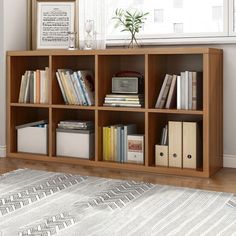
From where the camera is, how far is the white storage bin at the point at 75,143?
11.0 feet

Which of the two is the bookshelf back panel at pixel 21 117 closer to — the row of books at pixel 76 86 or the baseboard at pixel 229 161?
the row of books at pixel 76 86

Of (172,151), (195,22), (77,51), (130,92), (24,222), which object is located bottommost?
(24,222)

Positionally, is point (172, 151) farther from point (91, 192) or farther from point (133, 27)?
point (133, 27)

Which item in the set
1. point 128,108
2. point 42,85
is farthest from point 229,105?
point 42,85

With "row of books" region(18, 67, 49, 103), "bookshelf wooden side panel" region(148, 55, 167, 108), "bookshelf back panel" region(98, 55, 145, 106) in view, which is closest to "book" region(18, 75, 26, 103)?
"row of books" region(18, 67, 49, 103)

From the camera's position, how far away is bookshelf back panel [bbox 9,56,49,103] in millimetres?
3586

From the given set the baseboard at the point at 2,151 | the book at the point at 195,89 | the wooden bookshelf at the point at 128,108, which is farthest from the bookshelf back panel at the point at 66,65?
the book at the point at 195,89

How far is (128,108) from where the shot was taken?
123 inches

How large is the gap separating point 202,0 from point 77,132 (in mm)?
1277

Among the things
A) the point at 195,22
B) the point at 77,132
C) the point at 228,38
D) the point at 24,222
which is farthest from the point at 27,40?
the point at 24,222

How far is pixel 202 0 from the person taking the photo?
3305 mm

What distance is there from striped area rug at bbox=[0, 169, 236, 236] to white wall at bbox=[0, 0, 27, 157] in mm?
887

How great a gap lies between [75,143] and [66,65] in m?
0.61

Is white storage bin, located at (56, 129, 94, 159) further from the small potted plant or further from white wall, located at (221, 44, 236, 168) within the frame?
white wall, located at (221, 44, 236, 168)
